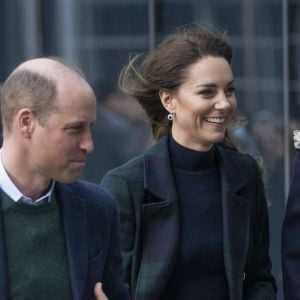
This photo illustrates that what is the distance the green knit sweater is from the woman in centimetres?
98

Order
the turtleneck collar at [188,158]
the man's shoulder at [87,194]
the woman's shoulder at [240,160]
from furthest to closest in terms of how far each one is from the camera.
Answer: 1. the woman's shoulder at [240,160]
2. the turtleneck collar at [188,158]
3. the man's shoulder at [87,194]

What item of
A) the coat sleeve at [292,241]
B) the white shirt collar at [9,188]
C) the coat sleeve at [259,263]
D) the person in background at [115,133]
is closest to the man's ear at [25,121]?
the white shirt collar at [9,188]

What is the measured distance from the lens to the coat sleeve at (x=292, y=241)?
379 centimetres

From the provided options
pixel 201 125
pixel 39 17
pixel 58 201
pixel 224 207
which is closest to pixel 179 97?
pixel 201 125

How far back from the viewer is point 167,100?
3.98 metres

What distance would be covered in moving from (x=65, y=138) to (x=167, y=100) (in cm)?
125

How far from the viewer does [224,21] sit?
6883 mm

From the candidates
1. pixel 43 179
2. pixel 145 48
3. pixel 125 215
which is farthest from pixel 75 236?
pixel 145 48

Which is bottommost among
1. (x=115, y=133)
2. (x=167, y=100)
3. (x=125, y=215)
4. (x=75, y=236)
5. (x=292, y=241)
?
(x=115, y=133)

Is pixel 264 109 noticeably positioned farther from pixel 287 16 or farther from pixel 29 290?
pixel 29 290

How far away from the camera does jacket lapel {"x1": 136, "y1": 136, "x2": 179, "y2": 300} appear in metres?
3.76

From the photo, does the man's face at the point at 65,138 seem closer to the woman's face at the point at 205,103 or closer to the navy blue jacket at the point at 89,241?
the navy blue jacket at the point at 89,241

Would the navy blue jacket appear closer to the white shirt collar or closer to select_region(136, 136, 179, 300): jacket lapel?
the white shirt collar

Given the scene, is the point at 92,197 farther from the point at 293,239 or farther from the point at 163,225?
the point at 293,239
